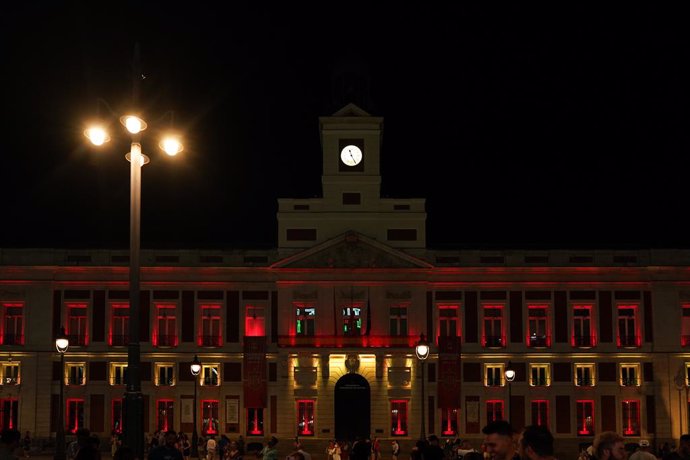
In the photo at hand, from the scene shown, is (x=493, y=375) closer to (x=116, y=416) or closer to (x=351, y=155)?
(x=351, y=155)

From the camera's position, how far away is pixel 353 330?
5900 centimetres

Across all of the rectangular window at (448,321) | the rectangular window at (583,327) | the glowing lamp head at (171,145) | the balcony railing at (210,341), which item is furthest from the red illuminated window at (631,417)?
the glowing lamp head at (171,145)

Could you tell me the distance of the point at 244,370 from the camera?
191ft

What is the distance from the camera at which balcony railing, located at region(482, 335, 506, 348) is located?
2361 inches

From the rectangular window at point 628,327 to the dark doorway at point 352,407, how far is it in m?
15.8

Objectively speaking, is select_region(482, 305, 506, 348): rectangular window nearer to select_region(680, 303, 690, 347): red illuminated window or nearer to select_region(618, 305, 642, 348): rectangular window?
select_region(618, 305, 642, 348): rectangular window

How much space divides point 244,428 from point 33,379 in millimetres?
12766

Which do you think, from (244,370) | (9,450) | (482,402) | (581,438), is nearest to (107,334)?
(244,370)

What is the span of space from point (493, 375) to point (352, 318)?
9129mm

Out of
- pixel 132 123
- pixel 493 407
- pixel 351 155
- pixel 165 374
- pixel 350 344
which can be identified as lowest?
pixel 493 407

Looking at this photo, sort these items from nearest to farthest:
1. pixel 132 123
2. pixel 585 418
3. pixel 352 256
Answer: pixel 132 123 < pixel 585 418 < pixel 352 256

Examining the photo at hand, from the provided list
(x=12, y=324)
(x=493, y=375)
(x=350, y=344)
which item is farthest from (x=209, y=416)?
(x=493, y=375)

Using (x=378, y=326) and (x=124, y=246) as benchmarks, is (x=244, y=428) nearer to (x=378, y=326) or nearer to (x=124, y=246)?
(x=378, y=326)

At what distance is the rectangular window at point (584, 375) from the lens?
59.7 meters
